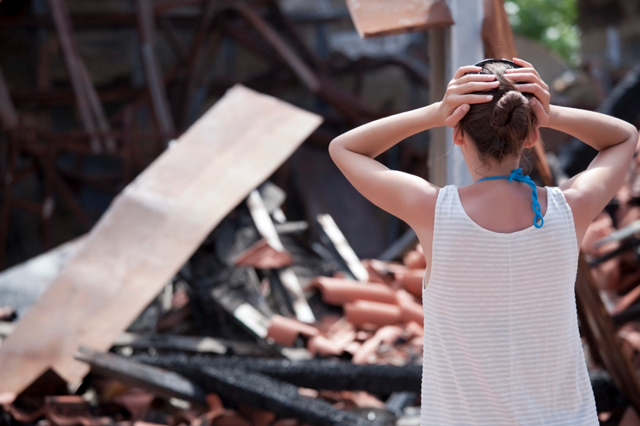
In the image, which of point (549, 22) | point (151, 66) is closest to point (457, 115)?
point (151, 66)

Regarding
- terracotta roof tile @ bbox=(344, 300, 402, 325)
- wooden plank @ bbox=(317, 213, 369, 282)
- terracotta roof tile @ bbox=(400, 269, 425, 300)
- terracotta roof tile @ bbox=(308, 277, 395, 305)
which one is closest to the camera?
terracotta roof tile @ bbox=(344, 300, 402, 325)

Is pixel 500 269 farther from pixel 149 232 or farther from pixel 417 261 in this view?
pixel 417 261

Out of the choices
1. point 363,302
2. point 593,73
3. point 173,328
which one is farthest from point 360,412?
point 593,73

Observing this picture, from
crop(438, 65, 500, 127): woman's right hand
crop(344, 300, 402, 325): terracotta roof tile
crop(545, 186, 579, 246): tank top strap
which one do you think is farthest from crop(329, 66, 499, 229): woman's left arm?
crop(344, 300, 402, 325): terracotta roof tile

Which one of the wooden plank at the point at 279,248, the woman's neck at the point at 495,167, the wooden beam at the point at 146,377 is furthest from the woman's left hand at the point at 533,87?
the wooden plank at the point at 279,248

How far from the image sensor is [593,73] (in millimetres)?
9609

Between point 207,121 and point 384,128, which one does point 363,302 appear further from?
point 384,128

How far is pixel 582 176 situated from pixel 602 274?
3233 millimetres

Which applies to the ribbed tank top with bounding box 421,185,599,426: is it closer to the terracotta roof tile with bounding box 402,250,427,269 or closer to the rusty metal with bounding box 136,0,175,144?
the terracotta roof tile with bounding box 402,250,427,269

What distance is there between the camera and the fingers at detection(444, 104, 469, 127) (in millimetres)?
1389

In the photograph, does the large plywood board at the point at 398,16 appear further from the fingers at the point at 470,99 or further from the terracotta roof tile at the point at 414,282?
the terracotta roof tile at the point at 414,282

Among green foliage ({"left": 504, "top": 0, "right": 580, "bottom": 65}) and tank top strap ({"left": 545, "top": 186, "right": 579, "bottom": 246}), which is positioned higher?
tank top strap ({"left": 545, "top": 186, "right": 579, "bottom": 246})

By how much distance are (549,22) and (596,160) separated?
3462 cm

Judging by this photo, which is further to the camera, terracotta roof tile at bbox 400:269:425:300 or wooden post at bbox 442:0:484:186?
terracotta roof tile at bbox 400:269:425:300
